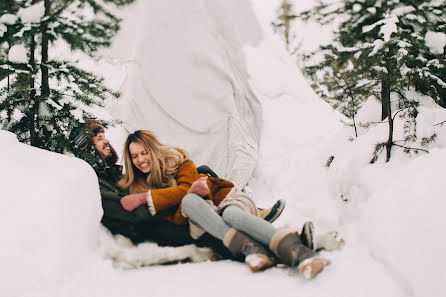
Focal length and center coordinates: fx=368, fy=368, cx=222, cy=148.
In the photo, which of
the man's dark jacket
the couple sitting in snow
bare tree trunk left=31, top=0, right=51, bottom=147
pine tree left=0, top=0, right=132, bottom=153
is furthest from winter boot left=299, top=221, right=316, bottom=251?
bare tree trunk left=31, top=0, right=51, bottom=147

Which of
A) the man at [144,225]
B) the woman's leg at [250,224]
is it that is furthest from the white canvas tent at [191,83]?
the woman's leg at [250,224]

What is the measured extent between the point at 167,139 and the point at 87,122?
2.35 meters

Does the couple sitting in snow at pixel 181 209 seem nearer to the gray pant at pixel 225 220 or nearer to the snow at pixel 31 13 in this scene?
the gray pant at pixel 225 220

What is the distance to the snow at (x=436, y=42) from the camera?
3.16m

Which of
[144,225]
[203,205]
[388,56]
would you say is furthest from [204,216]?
[388,56]

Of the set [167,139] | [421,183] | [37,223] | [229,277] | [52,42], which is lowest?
[167,139]

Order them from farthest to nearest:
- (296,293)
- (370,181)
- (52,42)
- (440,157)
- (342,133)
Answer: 1. (342,133)
2. (52,42)
3. (370,181)
4. (440,157)
5. (296,293)

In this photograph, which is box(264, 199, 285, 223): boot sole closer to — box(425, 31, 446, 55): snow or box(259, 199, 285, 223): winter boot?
box(259, 199, 285, 223): winter boot

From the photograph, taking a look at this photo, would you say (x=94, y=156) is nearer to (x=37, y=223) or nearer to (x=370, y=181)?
(x=37, y=223)

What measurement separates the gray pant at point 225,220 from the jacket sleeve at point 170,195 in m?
0.16

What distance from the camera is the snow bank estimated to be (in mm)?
1540

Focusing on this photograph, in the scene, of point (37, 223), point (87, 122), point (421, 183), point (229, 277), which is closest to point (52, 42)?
point (87, 122)

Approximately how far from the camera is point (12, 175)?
187 cm

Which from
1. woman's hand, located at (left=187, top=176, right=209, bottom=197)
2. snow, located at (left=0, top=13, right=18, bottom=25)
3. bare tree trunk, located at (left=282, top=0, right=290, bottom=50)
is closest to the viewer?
woman's hand, located at (left=187, top=176, right=209, bottom=197)
